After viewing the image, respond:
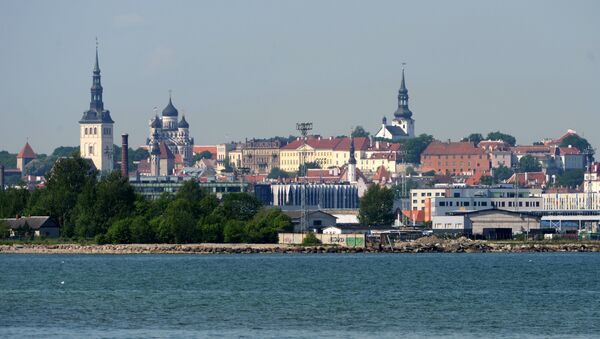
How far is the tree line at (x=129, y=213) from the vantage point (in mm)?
99250

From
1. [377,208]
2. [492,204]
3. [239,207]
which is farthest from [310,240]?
[492,204]

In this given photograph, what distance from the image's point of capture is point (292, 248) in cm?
9656

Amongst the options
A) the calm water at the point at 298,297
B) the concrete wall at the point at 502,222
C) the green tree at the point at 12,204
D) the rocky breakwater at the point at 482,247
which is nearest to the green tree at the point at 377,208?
the concrete wall at the point at 502,222

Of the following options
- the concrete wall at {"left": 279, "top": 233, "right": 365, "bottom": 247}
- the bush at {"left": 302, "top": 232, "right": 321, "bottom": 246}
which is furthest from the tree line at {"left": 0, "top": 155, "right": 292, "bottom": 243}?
the bush at {"left": 302, "top": 232, "right": 321, "bottom": 246}

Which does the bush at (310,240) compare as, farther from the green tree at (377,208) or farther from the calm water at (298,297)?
the green tree at (377,208)

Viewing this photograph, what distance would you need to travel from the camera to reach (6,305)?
57.4 metres

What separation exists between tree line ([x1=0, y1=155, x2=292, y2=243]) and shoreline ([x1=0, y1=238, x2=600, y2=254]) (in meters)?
2.16

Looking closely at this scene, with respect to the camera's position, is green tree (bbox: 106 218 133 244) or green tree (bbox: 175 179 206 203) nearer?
green tree (bbox: 106 218 133 244)

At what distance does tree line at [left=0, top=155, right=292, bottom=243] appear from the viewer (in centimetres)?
9925

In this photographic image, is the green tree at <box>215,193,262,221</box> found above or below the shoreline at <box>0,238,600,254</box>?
above

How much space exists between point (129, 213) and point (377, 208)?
35367 millimetres

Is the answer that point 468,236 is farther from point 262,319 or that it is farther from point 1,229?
point 262,319

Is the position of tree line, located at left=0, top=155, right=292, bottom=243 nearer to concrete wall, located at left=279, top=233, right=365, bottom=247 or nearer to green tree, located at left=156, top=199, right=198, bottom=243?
green tree, located at left=156, top=199, right=198, bottom=243

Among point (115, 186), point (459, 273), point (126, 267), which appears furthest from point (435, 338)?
point (115, 186)
